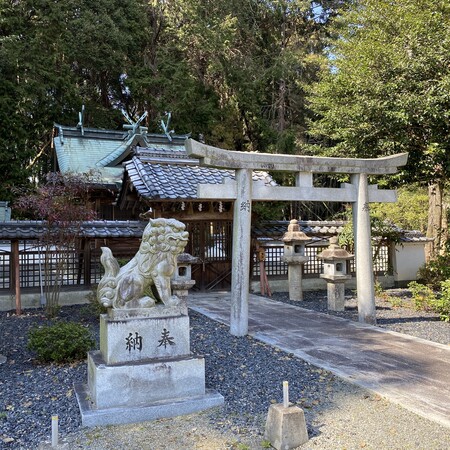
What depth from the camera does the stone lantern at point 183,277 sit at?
8.37m

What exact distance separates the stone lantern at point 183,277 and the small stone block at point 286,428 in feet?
16.1

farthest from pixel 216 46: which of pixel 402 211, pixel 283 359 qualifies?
pixel 283 359

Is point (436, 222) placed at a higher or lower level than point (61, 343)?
higher

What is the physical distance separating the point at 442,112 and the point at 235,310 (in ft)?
19.4

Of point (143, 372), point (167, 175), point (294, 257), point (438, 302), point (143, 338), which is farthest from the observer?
point (167, 175)

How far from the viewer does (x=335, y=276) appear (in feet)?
31.9

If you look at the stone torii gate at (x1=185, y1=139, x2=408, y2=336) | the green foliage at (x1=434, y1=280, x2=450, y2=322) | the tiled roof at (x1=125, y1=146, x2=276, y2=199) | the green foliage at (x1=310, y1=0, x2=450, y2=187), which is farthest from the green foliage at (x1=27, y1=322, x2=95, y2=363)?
the green foliage at (x1=310, y1=0, x2=450, y2=187)

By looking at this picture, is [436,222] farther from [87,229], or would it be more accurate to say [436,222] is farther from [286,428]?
[286,428]

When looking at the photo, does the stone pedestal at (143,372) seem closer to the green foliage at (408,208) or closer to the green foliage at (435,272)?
the green foliage at (435,272)

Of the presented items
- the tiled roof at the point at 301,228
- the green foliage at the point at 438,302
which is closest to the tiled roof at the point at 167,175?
the tiled roof at the point at 301,228

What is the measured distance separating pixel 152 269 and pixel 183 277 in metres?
4.81

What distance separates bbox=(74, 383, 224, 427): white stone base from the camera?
395 centimetres

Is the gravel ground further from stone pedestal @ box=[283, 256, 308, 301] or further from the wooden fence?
stone pedestal @ box=[283, 256, 308, 301]

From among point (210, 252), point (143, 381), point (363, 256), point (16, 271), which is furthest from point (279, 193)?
point (16, 271)
